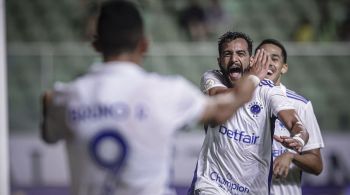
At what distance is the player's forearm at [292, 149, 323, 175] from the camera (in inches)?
258

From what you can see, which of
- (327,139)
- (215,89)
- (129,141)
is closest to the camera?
(129,141)

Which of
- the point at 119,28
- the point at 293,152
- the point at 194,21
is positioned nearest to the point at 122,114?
the point at 119,28

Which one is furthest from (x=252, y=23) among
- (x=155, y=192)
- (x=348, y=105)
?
(x=155, y=192)

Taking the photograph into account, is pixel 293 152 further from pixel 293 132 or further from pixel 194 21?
pixel 194 21

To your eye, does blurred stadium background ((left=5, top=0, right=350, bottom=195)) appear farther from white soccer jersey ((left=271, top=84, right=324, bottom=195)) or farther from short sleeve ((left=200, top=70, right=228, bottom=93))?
short sleeve ((left=200, top=70, right=228, bottom=93))

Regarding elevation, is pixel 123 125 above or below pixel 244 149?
above

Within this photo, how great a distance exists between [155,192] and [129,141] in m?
0.29

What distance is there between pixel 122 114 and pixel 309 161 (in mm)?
3124

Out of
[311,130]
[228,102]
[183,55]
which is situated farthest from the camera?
[183,55]

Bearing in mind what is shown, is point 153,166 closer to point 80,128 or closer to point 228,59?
point 80,128

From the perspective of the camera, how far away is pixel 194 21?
47.3 ft

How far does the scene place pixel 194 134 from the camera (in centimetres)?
1278

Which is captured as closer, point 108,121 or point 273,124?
point 108,121

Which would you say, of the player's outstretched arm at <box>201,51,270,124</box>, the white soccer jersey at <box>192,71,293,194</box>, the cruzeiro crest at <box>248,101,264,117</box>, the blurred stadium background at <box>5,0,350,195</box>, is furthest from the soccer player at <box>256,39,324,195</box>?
the blurred stadium background at <box>5,0,350,195</box>
